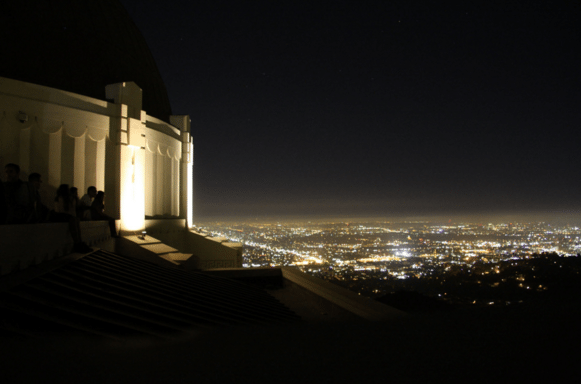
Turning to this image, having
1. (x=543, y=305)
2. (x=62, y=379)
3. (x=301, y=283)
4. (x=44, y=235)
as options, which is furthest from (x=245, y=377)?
(x=301, y=283)

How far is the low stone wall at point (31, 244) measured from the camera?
3.60 metres

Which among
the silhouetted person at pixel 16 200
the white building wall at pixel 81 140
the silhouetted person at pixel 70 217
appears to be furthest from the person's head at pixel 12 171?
the white building wall at pixel 81 140

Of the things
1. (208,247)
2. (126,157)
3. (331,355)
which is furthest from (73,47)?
(331,355)

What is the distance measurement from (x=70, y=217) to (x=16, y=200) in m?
0.71

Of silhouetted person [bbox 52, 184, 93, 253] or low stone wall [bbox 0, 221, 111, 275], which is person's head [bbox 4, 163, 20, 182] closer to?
silhouetted person [bbox 52, 184, 93, 253]

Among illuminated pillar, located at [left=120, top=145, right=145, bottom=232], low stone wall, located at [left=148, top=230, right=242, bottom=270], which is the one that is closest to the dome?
illuminated pillar, located at [left=120, top=145, right=145, bottom=232]

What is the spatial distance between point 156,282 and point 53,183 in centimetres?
531

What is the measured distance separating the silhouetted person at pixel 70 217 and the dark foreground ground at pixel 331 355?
3.55m

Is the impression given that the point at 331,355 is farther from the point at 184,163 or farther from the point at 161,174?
the point at 184,163

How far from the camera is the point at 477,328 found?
94.0 inches

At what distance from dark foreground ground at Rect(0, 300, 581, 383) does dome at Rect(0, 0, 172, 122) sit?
9.54 metres

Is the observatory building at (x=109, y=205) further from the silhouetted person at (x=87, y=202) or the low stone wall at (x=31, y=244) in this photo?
the silhouetted person at (x=87, y=202)

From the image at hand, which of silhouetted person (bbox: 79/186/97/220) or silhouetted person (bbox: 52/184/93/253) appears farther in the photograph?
silhouetted person (bbox: 79/186/97/220)

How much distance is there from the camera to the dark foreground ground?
69.7 inches
